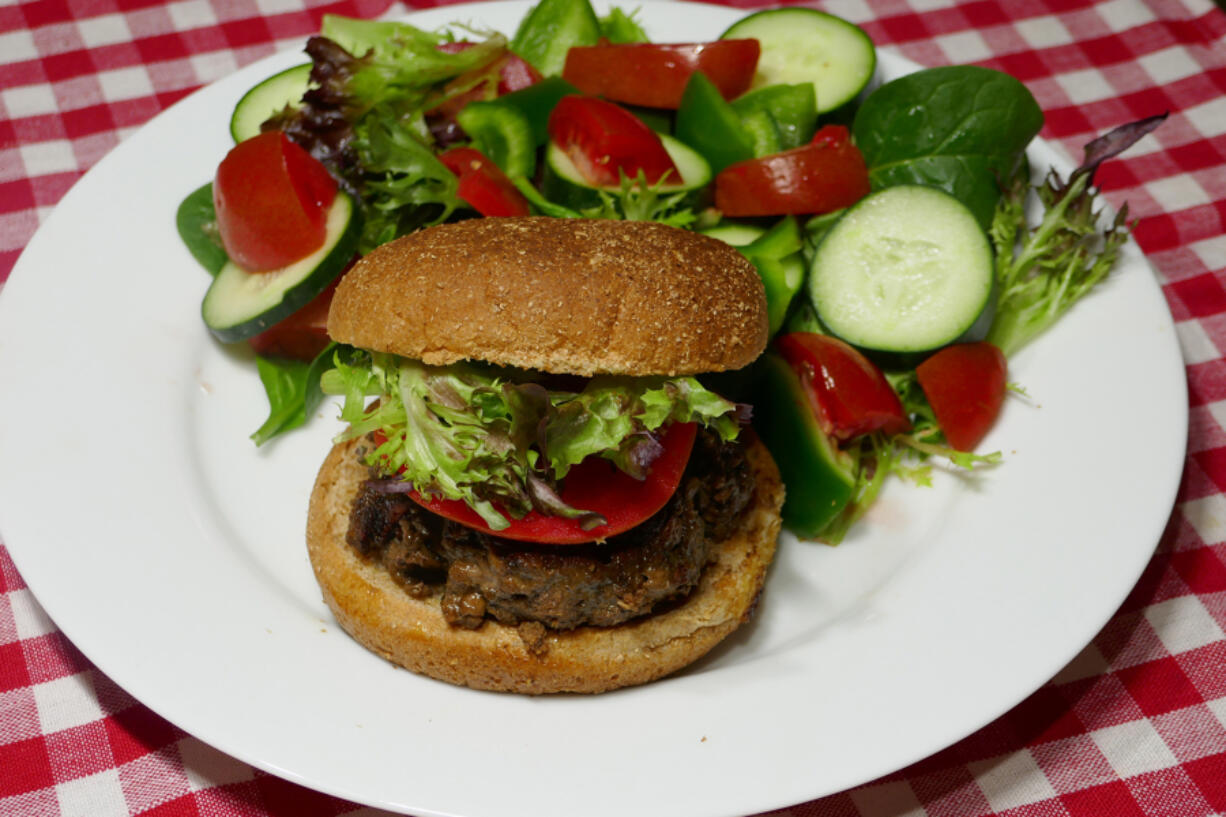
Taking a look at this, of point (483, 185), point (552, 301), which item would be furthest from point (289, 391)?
point (552, 301)

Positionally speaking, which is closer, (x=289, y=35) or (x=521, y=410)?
(x=521, y=410)

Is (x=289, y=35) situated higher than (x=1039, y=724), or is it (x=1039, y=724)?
(x=289, y=35)

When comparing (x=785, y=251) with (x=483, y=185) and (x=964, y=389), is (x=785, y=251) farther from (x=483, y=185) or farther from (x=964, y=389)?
(x=483, y=185)

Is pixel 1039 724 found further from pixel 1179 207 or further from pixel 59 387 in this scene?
pixel 59 387

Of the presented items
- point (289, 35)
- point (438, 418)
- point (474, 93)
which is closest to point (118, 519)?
point (438, 418)

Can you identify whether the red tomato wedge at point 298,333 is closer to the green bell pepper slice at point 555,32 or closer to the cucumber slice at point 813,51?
the green bell pepper slice at point 555,32

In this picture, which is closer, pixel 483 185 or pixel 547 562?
pixel 547 562
